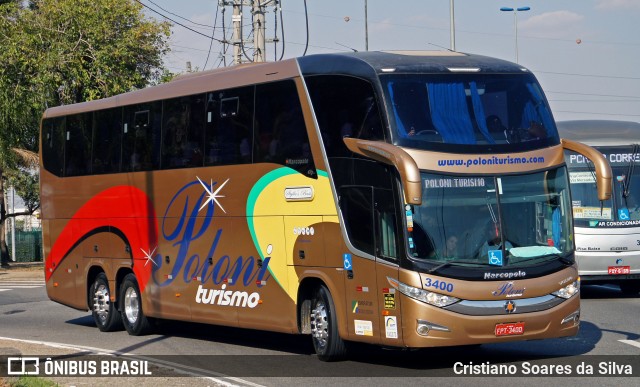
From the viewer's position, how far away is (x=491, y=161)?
Result: 12.4 meters

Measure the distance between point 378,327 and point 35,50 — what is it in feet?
89.3

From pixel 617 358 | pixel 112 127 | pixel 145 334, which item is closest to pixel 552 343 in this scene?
pixel 617 358

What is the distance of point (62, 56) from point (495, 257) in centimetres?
2708

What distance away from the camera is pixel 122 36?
3819 centimetres

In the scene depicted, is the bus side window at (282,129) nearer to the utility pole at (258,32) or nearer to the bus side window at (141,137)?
the bus side window at (141,137)

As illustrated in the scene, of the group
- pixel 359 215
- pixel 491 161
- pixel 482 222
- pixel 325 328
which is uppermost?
pixel 491 161

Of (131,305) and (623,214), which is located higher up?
(623,214)

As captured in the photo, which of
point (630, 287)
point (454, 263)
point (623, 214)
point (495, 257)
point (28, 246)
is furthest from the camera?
point (28, 246)

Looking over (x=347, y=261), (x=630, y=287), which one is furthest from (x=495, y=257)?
(x=630, y=287)

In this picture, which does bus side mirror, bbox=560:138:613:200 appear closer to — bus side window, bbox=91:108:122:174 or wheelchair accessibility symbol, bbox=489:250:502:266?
wheelchair accessibility symbol, bbox=489:250:502:266

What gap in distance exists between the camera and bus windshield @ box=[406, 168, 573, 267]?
39.9 ft

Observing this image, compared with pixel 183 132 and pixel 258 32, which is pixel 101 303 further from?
pixel 258 32

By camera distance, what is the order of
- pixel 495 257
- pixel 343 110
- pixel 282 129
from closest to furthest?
pixel 495 257
pixel 343 110
pixel 282 129

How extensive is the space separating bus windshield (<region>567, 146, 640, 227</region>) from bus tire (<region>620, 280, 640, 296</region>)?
1879 mm
